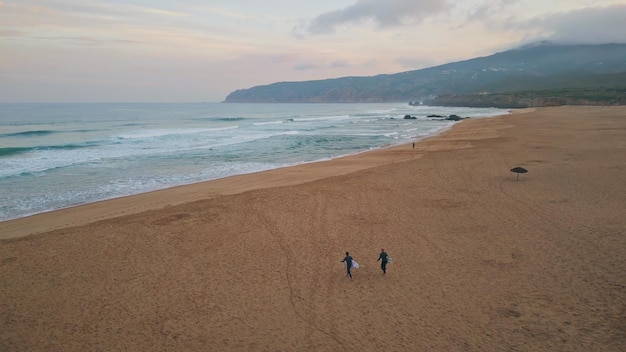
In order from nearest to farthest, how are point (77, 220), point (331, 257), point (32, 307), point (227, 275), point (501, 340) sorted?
point (501, 340)
point (32, 307)
point (227, 275)
point (331, 257)
point (77, 220)

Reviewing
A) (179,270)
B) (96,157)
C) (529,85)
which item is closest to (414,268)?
(179,270)

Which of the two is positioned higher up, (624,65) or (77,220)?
(624,65)

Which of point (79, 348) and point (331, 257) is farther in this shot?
point (331, 257)

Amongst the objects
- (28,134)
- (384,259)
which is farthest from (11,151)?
(384,259)

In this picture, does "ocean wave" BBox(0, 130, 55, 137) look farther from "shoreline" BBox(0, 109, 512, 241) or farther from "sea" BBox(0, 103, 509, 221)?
"shoreline" BBox(0, 109, 512, 241)

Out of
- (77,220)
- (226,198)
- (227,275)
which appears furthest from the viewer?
(226,198)

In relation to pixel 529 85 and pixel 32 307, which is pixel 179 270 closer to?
A: pixel 32 307

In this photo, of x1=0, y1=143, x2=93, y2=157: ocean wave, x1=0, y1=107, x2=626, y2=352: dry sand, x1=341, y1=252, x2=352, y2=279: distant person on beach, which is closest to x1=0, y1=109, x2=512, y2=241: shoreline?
x1=0, y1=107, x2=626, y2=352: dry sand

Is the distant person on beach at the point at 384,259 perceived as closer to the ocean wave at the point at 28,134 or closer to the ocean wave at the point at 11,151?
the ocean wave at the point at 11,151
